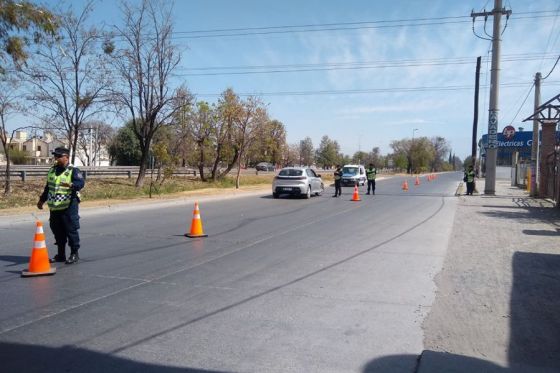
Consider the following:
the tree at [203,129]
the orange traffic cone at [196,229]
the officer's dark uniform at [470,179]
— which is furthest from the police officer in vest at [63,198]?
the tree at [203,129]

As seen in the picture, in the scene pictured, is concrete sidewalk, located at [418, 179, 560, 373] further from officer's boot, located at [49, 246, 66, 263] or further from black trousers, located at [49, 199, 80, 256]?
officer's boot, located at [49, 246, 66, 263]

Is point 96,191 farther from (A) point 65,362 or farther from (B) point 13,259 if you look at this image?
(A) point 65,362

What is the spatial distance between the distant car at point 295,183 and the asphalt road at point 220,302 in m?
12.3

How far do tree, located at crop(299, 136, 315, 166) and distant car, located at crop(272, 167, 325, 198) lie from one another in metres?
96.1

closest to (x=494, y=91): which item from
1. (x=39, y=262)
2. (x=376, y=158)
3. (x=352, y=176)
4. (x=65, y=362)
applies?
(x=352, y=176)

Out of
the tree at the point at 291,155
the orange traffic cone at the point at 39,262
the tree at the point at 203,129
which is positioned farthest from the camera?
the tree at the point at 291,155

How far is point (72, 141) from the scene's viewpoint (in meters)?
27.1

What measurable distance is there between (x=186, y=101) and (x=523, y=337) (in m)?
27.1

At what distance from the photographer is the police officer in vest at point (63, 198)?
8.09 m

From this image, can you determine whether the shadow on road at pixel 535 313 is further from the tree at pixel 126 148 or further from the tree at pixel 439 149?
the tree at pixel 439 149

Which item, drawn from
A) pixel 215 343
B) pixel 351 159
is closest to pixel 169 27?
pixel 215 343

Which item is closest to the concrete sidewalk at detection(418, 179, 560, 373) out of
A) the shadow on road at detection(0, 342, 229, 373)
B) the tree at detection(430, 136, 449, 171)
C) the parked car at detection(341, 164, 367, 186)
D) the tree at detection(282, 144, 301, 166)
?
the shadow on road at detection(0, 342, 229, 373)

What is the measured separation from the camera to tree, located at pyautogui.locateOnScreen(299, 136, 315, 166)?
403 ft

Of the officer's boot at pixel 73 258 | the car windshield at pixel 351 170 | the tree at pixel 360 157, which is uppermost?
the tree at pixel 360 157
